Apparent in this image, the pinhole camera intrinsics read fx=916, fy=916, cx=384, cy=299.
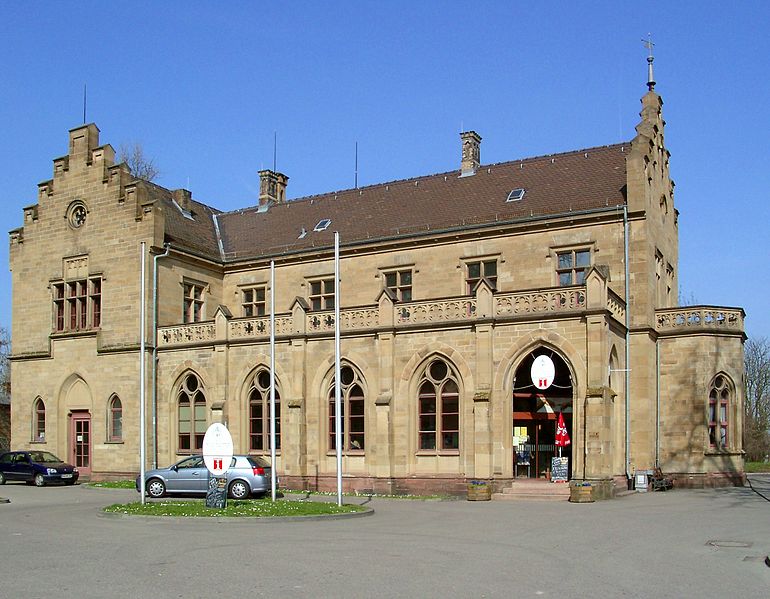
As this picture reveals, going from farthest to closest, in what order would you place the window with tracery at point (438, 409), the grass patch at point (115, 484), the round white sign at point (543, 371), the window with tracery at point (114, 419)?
the window with tracery at point (114, 419) → the grass patch at point (115, 484) → the window with tracery at point (438, 409) → the round white sign at point (543, 371)

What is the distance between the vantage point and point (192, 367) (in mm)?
35219

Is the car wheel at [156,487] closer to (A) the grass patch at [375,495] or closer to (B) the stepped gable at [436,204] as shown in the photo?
(A) the grass patch at [375,495]

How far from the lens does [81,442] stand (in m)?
37.7

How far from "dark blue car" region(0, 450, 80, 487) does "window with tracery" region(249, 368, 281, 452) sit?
24.5ft

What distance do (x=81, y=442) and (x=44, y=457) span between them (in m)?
2.05

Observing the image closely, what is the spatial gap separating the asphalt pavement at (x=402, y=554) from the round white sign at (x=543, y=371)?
5.18 metres

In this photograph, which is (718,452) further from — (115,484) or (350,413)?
(115,484)

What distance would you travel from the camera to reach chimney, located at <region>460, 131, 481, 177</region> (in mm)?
38281

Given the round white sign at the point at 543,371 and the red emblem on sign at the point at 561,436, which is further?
the red emblem on sign at the point at 561,436

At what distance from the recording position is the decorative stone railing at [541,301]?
2808 centimetres

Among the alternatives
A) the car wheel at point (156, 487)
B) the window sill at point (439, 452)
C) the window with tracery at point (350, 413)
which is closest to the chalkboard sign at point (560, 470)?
the window sill at point (439, 452)

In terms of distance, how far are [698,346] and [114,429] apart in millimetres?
22498

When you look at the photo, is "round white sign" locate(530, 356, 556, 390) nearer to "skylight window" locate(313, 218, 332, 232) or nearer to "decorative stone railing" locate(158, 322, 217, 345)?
"decorative stone railing" locate(158, 322, 217, 345)

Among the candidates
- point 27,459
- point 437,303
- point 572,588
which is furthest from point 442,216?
point 572,588
